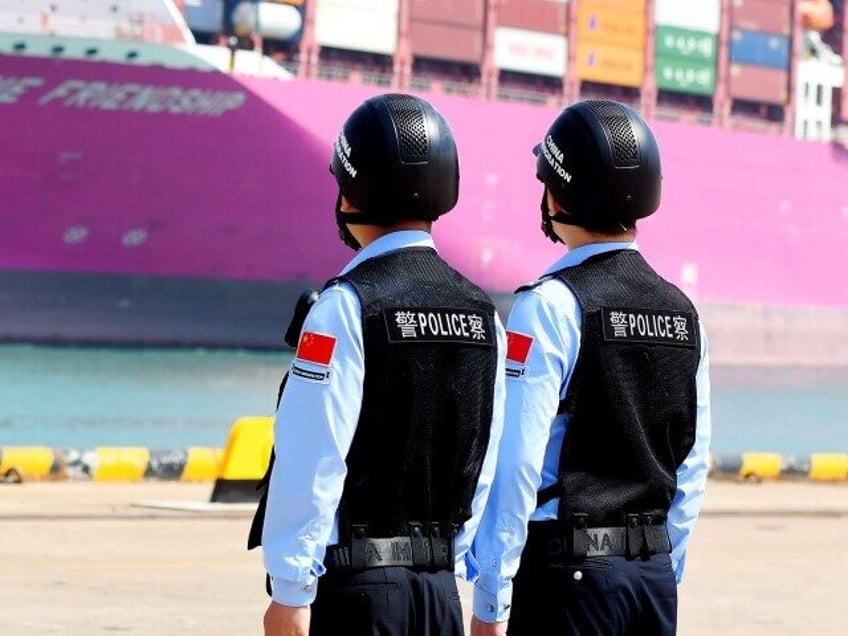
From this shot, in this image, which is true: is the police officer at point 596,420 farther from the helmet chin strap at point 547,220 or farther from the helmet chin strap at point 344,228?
the helmet chin strap at point 344,228

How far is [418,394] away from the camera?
344cm

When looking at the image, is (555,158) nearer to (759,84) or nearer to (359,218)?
(359,218)

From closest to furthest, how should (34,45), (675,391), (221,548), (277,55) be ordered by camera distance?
(675,391)
(221,548)
(34,45)
(277,55)

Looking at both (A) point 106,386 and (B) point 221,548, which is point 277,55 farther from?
(B) point 221,548

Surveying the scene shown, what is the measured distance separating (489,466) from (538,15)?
182 feet

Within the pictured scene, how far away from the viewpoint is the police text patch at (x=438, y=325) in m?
3.40

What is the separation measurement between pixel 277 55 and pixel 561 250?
418 inches

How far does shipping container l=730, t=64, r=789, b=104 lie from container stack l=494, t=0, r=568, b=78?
23.4ft

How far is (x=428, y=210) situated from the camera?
3.56 metres

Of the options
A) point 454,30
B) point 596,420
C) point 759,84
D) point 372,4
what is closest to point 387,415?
point 596,420

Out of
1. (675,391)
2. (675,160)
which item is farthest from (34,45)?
(675,391)

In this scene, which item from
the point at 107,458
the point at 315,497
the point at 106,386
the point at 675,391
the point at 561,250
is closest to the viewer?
the point at 315,497

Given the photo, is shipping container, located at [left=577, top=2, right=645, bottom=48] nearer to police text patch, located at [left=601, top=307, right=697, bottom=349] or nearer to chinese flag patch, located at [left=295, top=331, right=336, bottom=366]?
police text patch, located at [left=601, top=307, right=697, bottom=349]

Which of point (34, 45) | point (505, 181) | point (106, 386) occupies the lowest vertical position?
point (106, 386)
